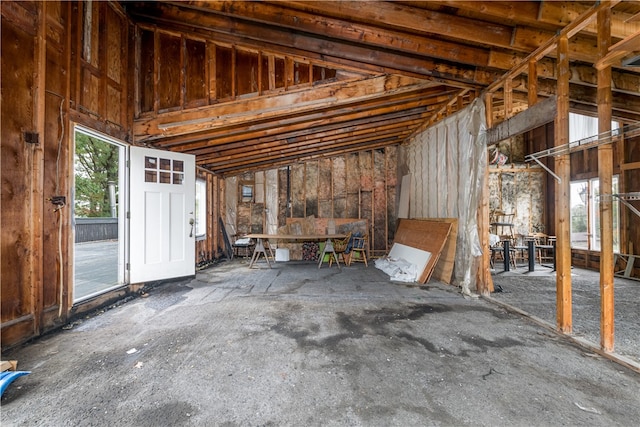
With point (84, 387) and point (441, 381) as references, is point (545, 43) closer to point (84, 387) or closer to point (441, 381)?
point (441, 381)

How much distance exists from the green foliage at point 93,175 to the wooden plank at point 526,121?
14366mm

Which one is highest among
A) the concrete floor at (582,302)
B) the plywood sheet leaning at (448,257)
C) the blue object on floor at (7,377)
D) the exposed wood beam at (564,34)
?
the exposed wood beam at (564,34)

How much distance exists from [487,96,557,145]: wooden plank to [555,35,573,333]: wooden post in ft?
0.36

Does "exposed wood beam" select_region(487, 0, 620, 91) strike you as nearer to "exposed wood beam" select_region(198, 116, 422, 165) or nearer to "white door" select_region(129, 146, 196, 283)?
"exposed wood beam" select_region(198, 116, 422, 165)

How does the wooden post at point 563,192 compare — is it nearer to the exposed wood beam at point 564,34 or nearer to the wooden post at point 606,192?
the exposed wood beam at point 564,34

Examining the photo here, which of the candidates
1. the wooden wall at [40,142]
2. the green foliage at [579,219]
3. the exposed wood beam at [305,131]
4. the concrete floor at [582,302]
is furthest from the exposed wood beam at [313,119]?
the green foliage at [579,219]

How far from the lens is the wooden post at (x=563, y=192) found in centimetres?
264

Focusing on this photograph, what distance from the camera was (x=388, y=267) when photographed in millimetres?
5578

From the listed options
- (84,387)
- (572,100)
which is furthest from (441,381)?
(572,100)

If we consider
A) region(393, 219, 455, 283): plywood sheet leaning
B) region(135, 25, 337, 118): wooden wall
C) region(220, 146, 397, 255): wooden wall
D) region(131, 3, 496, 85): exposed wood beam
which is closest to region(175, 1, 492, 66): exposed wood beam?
region(131, 3, 496, 85): exposed wood beam

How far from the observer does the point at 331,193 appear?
7641 millimetres

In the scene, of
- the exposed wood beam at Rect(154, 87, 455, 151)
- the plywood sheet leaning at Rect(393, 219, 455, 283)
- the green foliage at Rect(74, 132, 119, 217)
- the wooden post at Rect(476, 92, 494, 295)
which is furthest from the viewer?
the green foliage at Rect(74, 132, 119, 217)

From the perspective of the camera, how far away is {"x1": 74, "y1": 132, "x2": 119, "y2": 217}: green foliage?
12117 millimetres

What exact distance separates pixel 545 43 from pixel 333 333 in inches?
152
